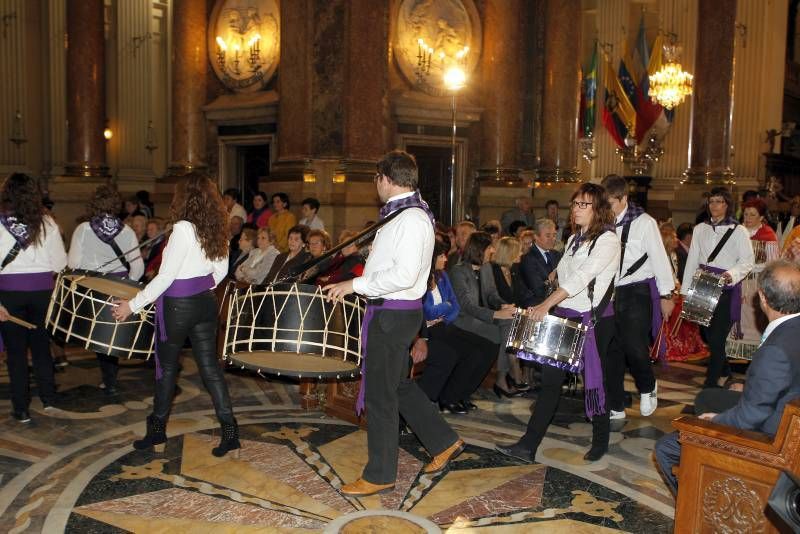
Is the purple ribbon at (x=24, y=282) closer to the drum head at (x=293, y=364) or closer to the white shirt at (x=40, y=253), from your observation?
the white shirt at (x=40, y=253)

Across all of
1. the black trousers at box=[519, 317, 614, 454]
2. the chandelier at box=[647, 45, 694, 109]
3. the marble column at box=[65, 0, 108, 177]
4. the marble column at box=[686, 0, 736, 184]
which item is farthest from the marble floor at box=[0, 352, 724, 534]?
the chandelier at box=[647, 45, 694, 109]

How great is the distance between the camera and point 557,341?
4957 mm

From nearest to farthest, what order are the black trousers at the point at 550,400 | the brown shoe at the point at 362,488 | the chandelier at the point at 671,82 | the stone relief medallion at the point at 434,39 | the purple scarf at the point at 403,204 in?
the purple scarf at the point at 403,204
the brown shoe at the point at 362,488
the black trousers at the point at 550,400
the stone relief medallion at the point at 434,39
the chandelier at the point at 671,82

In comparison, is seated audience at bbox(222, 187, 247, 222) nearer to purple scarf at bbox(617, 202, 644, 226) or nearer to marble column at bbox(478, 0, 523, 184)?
marble column at bbox(478, 0, 523, 184)

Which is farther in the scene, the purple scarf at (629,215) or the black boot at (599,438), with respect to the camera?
the purple scarf at (629,215)

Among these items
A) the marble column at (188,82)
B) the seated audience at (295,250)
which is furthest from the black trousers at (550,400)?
the marble column at (188,82)

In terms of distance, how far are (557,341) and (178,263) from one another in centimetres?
241

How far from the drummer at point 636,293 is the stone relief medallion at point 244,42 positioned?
32.0 ft

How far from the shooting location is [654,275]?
6.28m

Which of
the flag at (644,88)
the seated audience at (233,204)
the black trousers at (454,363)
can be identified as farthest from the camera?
the flag at (644,88)

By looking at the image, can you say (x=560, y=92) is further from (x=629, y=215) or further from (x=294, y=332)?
(x=294, y=332)

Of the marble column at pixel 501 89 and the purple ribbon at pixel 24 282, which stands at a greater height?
the marble column at pixel 501 89

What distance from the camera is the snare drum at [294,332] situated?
438cm

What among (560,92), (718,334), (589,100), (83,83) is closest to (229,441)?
(718,334)
